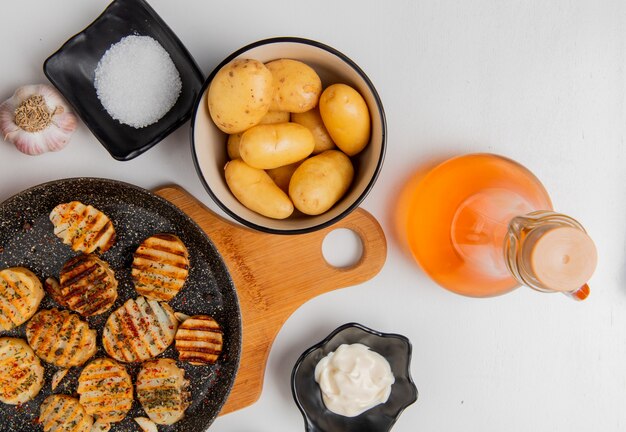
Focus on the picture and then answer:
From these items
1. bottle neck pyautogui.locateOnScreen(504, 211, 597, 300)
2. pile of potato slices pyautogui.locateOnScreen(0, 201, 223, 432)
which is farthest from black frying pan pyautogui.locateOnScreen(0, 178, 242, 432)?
bottle neck pyautogui.locateOnScreen(504, 211, 597, 300)

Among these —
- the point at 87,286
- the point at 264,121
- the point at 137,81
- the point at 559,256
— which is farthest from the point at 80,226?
the point at 559,256

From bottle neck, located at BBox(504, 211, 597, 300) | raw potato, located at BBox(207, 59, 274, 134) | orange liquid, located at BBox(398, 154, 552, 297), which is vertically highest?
raw potato, located at BBox(207, 59, 274, 134)

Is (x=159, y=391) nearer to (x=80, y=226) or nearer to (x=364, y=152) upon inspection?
(x=80, y=226)

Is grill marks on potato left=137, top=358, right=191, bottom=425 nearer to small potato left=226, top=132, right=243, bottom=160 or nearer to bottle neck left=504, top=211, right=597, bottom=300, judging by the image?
small potato left=226, top=132, right=243, bottom=160

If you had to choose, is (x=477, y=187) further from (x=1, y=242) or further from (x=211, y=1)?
(x=1, y=242)

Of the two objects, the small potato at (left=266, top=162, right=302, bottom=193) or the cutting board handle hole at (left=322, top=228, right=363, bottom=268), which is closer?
the small potato at (left=266, top=162, right=302, bottom=193)

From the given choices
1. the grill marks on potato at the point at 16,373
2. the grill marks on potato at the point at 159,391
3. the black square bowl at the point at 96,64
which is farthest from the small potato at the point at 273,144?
the grill marks on potato at the point at 16,373
